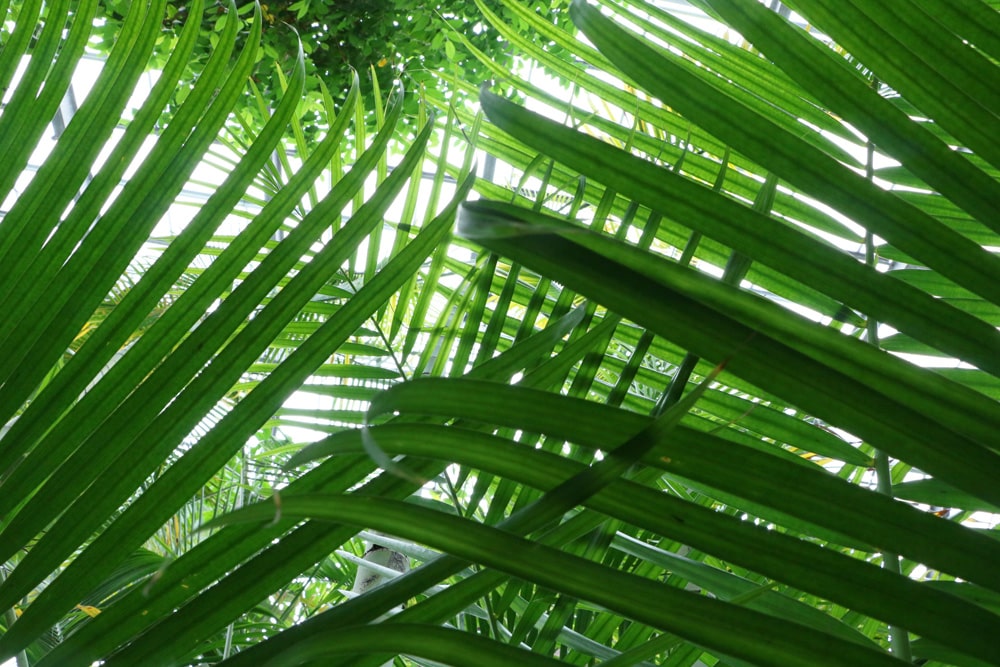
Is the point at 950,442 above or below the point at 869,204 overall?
below

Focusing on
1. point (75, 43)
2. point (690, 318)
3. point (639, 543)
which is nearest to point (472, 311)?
point (639, 543)

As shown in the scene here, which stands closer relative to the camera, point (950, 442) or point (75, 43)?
point (950, 442)

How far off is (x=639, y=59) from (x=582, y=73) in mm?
543

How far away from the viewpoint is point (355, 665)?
1.51 feet

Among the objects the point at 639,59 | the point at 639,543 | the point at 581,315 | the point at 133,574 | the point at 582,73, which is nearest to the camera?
the point at 639,59

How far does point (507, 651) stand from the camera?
0.30 metres

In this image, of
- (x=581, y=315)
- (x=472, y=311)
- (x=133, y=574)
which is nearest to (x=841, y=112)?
(x=581, y=315)

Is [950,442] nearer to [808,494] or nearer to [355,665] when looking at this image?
[808,494]

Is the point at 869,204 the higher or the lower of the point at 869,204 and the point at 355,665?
the higher

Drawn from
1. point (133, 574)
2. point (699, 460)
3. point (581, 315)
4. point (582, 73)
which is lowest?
point (133, 574)

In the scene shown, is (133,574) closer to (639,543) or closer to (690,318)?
(639,543)

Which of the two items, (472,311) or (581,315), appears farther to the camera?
(472,311)

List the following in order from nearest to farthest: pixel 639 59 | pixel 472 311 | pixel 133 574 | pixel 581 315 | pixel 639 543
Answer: pixel 639 59, pixel 581 315, pixel 639 543, pixel 472 311, pixel 133 574

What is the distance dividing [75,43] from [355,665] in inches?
21.6
